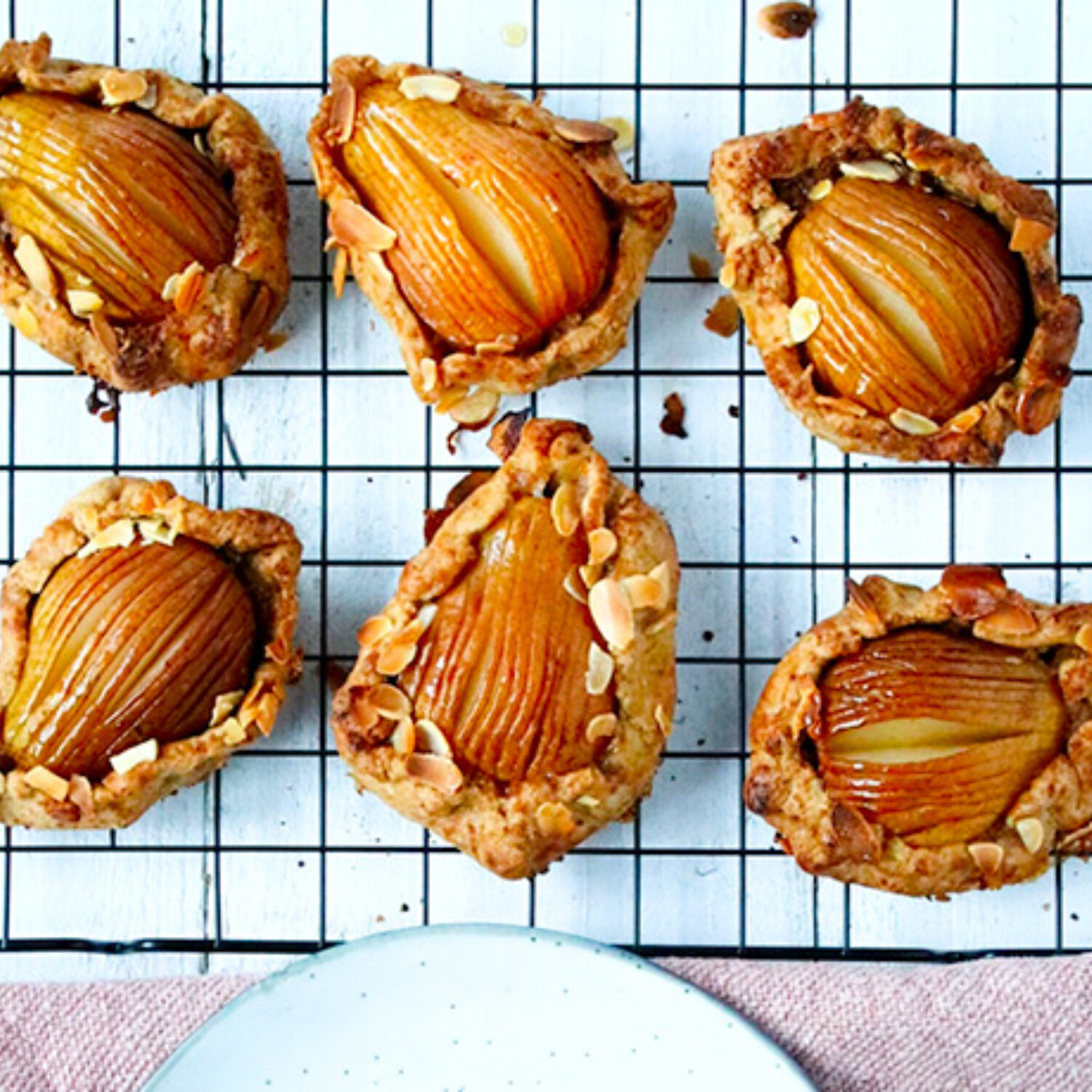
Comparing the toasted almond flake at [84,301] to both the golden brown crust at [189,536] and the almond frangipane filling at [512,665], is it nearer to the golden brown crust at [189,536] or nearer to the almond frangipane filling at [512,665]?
the golden brown crust at [189,536]

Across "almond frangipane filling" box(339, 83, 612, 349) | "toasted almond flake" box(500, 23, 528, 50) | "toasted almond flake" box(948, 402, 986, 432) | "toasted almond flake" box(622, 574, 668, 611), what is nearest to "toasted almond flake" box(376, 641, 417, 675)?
"toasted almond flake" box(622, 574, 668, 611)

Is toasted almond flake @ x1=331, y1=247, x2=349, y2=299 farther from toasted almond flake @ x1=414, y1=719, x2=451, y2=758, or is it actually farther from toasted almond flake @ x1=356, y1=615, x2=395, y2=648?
toasted almond flake @ x1=414, y1=719, x2=451, y2=758

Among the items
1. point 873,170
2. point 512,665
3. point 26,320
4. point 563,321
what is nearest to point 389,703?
point 512,665

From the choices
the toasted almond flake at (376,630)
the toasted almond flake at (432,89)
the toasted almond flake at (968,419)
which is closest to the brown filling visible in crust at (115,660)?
the toasted almond flake at (376,630)

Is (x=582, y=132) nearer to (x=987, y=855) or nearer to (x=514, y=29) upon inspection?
(x=514, y=29)

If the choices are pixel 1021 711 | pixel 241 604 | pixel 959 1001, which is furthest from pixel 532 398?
pixel 959 1001
